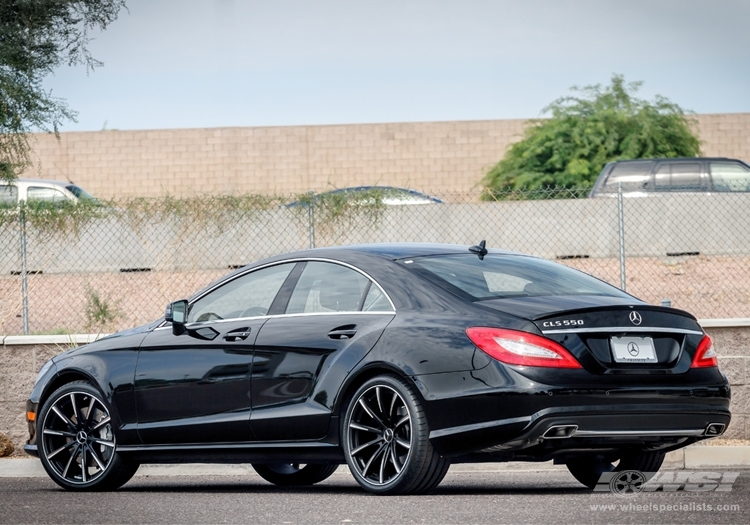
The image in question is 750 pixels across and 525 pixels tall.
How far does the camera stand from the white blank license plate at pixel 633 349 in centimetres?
721

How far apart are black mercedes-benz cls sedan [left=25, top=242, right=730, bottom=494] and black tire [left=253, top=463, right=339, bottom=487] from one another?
0.01 meters

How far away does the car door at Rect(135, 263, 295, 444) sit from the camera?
8359 mm

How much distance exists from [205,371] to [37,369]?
193 inches

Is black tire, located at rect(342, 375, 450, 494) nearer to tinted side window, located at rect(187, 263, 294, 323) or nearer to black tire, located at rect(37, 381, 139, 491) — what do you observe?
tinted side window, located at rect(187, 263, 294, 323)

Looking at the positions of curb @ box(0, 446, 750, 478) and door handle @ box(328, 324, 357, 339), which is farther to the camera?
curb @ box(0, 446, 750, 478)

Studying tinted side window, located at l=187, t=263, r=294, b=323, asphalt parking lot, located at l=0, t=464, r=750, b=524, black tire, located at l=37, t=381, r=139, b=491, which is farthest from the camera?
black tire, located at l=37, t=381, r=139, b=491

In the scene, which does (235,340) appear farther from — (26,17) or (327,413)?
(26,17)

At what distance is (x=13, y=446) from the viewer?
40.7 feet

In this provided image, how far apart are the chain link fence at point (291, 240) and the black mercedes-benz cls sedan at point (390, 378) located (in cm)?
596

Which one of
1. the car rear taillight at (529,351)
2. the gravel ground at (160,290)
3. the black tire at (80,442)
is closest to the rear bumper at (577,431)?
the car rear taillight at (529,351)

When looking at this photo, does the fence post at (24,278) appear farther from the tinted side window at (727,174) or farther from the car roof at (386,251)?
the tinted side window at (727,174)

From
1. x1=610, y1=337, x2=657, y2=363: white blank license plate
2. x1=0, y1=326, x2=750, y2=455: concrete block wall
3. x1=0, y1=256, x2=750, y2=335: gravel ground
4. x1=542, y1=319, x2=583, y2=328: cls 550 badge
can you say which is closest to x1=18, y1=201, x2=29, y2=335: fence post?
x1=0, y1=256, x2=750, y2=335: gravel ground

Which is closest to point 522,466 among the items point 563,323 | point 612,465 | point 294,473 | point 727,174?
point 294,473

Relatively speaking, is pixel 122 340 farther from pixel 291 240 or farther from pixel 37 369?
pixel 291 240
